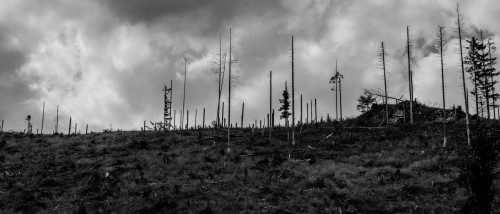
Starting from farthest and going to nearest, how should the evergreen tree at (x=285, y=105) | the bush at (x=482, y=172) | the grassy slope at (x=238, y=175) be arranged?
the evergreen tree at (x=285, y=105)
the grassy slope at (x=238, y=175)
the bush at (x=482, y=172)

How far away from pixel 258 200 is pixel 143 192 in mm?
7965

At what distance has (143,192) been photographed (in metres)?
28.1

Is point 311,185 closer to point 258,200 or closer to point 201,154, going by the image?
point 258,200

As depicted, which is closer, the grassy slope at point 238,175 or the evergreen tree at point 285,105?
the grassy slope at point 238,175

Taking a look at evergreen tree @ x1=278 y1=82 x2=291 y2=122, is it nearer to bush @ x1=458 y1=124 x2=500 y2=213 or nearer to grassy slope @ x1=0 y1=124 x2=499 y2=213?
grassy slope @ x1=0 y1=124 x2=499 y2=213

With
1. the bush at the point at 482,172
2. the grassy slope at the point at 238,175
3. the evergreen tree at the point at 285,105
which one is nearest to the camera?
the bush at the point at 482,172

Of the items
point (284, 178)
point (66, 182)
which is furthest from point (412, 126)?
point (66, 182)

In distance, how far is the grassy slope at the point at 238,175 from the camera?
25.5 metres

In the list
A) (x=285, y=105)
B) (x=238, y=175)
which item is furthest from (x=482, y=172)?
(x=285, y=105)

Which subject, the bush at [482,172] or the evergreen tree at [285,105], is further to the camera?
the evergreen tree at [285,105]

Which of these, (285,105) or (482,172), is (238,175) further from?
(285,105)

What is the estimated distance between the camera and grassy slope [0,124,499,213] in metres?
25.5

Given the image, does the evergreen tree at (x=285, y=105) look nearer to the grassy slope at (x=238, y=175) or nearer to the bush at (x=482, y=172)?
the grassy slope at (x=238, y=175)

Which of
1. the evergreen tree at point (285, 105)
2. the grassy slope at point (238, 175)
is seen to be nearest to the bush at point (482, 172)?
the grassy slope at point (238, 175)
